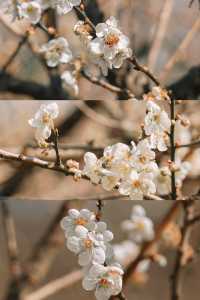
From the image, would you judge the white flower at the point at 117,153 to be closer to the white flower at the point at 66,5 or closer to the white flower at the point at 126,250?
the white flower at the point at 66,5

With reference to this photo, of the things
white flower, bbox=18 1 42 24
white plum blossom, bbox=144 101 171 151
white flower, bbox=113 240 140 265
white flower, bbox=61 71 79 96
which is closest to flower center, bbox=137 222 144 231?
white flower, bbox=113 240 140 265

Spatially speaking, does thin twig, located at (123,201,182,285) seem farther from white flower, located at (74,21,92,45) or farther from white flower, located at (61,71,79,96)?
white flower, located at (74,21,92,45)

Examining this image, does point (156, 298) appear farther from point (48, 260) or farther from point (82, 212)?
point (82, 212)

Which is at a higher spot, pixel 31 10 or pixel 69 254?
pixel 31 10

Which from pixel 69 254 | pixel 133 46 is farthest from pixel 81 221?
pixel 69 254

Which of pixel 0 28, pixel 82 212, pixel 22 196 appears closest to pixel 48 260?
pixel 22 196

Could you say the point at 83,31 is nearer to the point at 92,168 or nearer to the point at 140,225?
the point at 92,168
